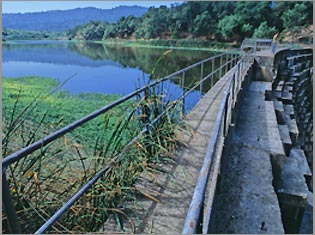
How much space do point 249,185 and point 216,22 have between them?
5144cm

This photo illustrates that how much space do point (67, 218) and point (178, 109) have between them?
2054 mm

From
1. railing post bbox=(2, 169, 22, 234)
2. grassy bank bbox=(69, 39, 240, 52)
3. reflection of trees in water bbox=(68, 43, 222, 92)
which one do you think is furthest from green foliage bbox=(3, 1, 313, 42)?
railing post bbox=(2, 169, 22, 234)

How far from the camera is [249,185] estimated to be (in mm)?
3072

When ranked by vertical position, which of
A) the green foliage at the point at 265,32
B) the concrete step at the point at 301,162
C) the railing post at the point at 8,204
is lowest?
the concrete step at the point at 301,162

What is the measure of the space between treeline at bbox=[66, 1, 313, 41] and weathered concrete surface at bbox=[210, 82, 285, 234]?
30706 millimetres

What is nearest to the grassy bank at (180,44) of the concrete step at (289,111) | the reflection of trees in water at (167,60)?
the reflection of trees in water at (167,60)

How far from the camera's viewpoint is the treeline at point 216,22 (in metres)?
38.8

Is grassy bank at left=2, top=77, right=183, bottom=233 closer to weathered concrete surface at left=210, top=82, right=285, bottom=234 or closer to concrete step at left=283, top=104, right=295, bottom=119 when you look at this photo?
weathered concrete surface at left=210, top=82, right=285, bottom=234

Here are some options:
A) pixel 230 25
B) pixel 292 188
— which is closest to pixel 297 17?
pixel 230 25

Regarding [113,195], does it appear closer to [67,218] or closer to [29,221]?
[67,218]

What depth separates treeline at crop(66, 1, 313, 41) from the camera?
38.8m

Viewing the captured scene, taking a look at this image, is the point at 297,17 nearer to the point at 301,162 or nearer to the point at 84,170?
the point at 301,162

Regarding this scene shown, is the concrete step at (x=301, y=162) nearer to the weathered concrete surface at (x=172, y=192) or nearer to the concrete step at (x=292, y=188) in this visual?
the concrete step at (x=292, y=188)

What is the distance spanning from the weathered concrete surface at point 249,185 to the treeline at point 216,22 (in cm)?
3071
